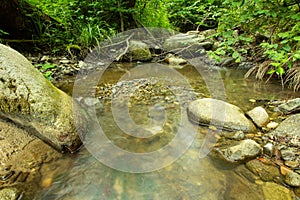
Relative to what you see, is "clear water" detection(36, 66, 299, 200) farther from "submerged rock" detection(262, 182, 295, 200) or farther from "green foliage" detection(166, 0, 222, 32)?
"green foliage" detection(166, 0, 222, 32)

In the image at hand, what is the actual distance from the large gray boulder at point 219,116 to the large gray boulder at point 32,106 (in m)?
1.46

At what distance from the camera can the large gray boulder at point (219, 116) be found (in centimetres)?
234

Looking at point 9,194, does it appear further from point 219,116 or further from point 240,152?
point 219,116

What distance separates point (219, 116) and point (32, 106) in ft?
6.63

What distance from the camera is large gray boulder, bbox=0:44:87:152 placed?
5.84 ft

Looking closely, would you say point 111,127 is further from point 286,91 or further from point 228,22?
point 286,91

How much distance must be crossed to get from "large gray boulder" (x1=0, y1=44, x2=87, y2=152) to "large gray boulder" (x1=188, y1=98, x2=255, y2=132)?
1.46 meters

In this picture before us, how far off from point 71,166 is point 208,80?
3.52m

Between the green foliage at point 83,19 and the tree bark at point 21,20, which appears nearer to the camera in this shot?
the tree bark at point 21,20

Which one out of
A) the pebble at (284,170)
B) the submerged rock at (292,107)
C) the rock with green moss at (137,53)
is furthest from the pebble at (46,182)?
the rock with green moss at (137,53)

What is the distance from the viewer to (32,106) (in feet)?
5.88

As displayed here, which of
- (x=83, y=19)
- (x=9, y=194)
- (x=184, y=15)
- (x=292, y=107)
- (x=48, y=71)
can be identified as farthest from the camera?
(x=184, y=15)

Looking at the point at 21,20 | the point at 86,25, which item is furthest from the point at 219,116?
the point at 21,20

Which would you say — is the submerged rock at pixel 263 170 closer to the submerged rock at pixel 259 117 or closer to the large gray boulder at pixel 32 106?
the submerged rock at pixel 259 117
